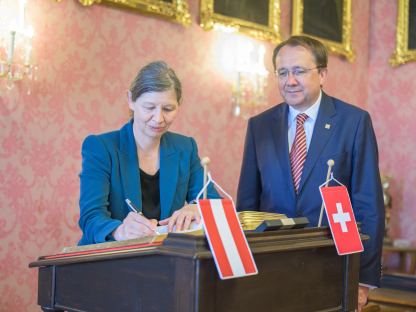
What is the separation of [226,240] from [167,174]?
956 millimetres

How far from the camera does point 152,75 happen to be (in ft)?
8.48

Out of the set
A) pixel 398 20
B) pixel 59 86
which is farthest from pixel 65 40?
pixel 398 20

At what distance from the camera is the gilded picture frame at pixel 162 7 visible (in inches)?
202

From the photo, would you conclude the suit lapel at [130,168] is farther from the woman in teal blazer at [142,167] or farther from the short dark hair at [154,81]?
the short dark hair at [154,81]

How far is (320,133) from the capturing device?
10.4 ft

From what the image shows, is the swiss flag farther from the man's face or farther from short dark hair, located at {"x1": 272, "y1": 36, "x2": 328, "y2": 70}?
short dark hair, located at {"x1": 272, "y1": 36, "x2": 328, "y2": 70}

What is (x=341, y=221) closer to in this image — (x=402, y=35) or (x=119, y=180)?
(x=119, y=180)

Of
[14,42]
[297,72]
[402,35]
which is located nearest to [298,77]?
[297,72]

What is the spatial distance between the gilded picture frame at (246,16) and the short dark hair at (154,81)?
3351mm

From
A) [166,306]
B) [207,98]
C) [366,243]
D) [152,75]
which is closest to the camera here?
[166,306]

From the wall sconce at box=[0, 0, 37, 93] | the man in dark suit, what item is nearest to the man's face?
the man in dark suit

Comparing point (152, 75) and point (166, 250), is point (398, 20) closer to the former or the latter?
point (152, 75)

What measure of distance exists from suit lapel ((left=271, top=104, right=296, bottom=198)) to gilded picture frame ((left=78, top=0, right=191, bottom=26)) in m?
2.20

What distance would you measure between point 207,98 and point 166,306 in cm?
431
